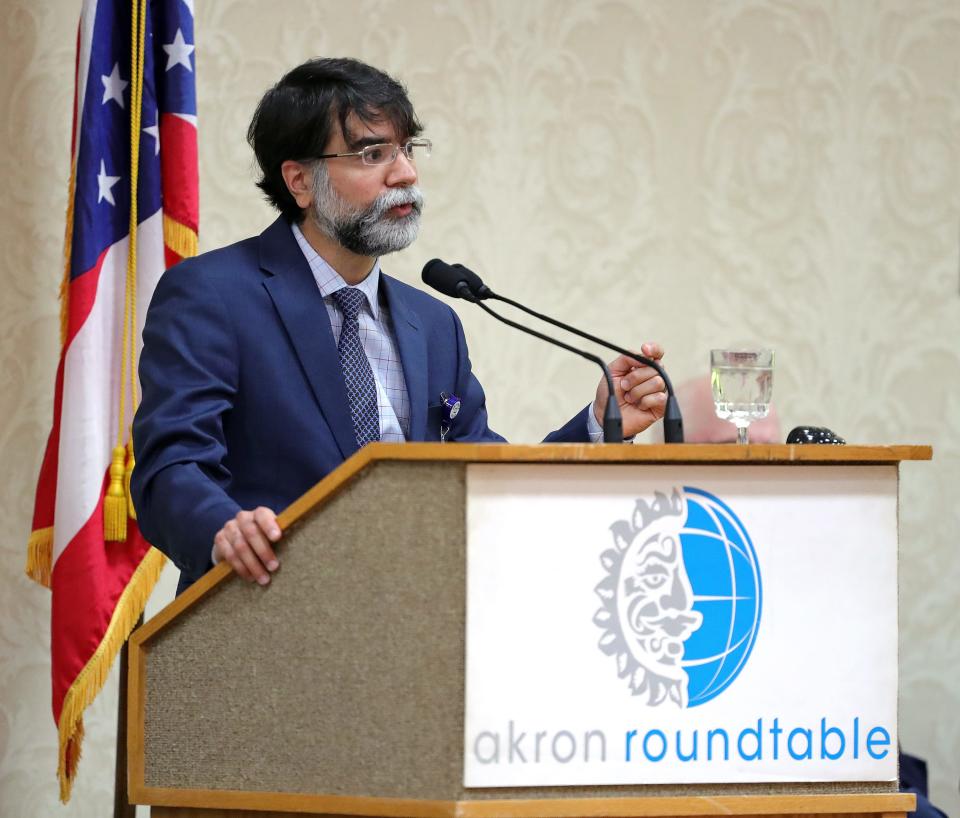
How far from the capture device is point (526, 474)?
1444mm

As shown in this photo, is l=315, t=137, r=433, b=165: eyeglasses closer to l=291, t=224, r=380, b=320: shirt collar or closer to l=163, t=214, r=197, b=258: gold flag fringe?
l=291, t=224, r=380, b=320: shirt collar

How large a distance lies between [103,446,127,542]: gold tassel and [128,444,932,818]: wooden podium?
4.09 feet

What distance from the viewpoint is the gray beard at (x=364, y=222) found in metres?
2.19

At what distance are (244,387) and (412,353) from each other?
34 cm

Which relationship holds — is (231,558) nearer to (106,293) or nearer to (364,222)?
(364,222)

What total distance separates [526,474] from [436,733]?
318 mm

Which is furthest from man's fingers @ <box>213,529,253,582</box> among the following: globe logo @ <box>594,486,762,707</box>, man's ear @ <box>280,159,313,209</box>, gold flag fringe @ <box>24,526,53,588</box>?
gold flag fringe @ <box>24,526,53,588</box>

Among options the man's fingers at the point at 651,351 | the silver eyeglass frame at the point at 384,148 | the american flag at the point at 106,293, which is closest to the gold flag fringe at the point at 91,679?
the american flag at the point at 106,293

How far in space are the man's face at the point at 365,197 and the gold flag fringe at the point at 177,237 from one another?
75cm

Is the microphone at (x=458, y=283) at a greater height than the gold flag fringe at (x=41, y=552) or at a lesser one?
greater

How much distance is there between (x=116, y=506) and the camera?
8.98ft

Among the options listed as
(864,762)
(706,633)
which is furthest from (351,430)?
(864,762)

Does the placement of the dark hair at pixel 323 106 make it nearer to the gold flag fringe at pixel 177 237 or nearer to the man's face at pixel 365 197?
the man's face at pixel 365 197

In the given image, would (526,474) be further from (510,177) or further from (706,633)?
(510,177)
